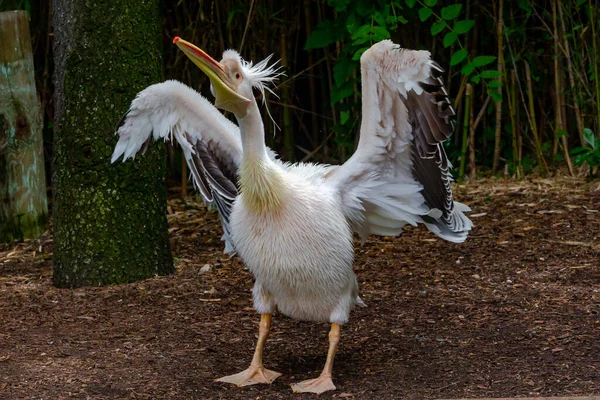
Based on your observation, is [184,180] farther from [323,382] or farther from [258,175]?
[323,382]

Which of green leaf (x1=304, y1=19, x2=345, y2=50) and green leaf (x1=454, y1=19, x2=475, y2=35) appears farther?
green leaf (x1=304, y1=19, x2=345, y2=50)

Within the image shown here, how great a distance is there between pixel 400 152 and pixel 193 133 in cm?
99

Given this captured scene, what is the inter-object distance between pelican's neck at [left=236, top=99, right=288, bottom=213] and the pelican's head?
6 cm

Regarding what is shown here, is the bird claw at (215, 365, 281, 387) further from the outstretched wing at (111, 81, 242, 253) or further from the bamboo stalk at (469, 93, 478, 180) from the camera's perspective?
the bamboo stalk at (469, 93, 478, 180)

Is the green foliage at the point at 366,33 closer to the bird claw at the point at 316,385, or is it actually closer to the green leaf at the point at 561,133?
the green leaf at the point at 561,133

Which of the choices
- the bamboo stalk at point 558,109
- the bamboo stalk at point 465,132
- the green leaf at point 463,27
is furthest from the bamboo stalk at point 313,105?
the bamboo stalk at point 558,109

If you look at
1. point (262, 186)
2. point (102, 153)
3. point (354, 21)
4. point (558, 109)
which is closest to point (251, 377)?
point (262, 186)

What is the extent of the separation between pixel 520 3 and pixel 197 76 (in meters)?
2.62

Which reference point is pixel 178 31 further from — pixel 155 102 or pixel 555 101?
pixel 155 102

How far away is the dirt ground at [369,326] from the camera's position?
3.67m

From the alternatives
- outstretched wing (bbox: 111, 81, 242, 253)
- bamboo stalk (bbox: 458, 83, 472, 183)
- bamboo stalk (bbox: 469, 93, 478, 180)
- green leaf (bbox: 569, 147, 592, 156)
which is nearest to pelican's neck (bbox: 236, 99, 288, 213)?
outstretched wing (bbox: 111, 81, 242, 253)

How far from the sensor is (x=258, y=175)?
368 cm

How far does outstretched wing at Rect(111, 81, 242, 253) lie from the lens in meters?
4.08

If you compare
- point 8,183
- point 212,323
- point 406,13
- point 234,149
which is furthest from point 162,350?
point 406,13
